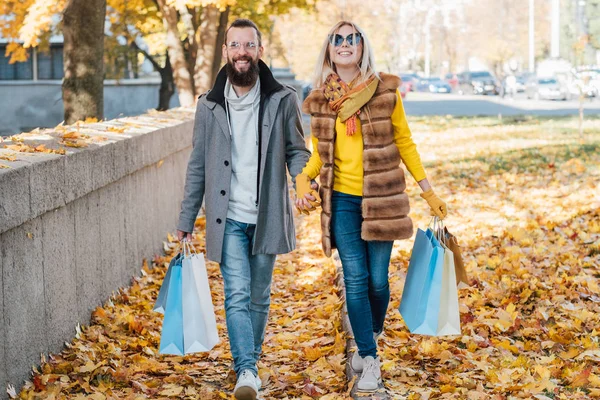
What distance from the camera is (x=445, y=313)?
Result: 5.39 metres

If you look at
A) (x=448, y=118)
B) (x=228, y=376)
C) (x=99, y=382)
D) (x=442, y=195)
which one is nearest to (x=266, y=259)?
(x=228, y=376)

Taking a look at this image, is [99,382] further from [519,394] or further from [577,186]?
[577,186]

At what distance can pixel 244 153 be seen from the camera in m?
5.26

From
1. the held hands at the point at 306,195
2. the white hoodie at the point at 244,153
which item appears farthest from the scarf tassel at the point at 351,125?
the white hoodie at the point at 244,153

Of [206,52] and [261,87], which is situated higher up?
[206,52]

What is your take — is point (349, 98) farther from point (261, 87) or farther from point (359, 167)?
point (261, 87)

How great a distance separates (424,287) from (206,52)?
16.9 m

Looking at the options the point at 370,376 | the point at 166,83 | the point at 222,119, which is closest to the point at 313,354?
the point at 370,376

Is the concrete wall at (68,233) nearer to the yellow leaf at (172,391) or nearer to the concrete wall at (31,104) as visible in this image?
the yellow leaf at (172,391)

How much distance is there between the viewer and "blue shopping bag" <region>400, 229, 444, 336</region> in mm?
5363

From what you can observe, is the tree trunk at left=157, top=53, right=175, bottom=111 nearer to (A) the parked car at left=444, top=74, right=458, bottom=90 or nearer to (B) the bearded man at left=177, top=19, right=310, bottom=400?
(B) the bearded man at left=177, top=19, right=310, bottom=400

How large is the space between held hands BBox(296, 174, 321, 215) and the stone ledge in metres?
1.37

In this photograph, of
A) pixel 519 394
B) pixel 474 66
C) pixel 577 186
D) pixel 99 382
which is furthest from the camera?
pixel 474 66

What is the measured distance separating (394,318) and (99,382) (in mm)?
2210
